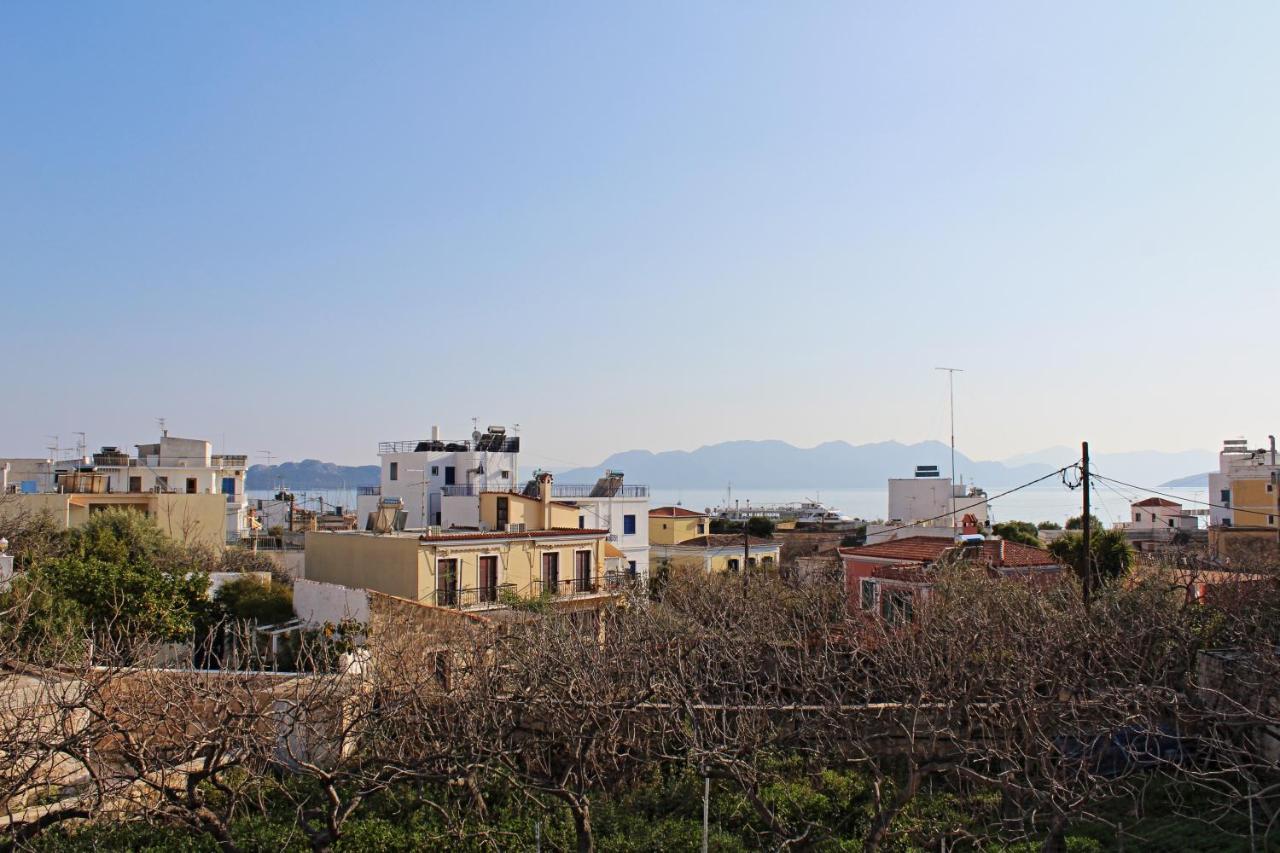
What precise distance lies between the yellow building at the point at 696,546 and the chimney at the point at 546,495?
6716mm

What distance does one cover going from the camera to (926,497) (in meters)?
Result: 51.1

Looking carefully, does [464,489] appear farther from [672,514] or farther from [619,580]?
[619,580]

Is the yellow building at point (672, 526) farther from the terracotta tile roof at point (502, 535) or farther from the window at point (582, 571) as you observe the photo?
the terracotta tile roof at point (502, 535)

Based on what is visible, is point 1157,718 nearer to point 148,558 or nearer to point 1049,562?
point 1049,562

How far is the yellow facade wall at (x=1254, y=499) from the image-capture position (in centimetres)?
4753

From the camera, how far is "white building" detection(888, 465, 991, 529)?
48375mm

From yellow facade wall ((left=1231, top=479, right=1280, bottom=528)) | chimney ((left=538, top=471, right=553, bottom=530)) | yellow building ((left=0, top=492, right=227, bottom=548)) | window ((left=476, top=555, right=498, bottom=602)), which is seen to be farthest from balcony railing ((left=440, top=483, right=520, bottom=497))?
yellow facade wall ((left=1231, top=479, right=1280, bottom=528))

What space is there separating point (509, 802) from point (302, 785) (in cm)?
327

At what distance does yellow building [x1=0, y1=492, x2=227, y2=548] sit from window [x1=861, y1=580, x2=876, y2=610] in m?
22.6

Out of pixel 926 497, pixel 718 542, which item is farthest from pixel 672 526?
pixel 926 497

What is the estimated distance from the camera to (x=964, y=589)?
21.4 metres

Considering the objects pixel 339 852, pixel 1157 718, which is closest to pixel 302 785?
pixel 339 852

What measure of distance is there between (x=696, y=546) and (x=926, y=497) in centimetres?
1233

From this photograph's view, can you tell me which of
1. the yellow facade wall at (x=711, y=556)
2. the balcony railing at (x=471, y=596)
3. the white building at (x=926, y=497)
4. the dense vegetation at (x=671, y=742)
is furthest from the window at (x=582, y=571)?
the white building at (x=926, y=497)
